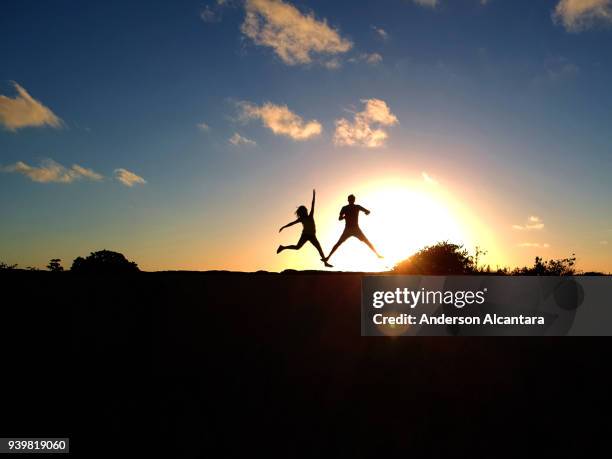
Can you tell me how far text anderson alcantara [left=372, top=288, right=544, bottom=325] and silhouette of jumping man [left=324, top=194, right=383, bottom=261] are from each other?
3.31 m

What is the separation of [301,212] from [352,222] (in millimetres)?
1485

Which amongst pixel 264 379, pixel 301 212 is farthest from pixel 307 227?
pixel 264 379

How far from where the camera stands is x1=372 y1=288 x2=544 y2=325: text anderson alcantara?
8.03 meters

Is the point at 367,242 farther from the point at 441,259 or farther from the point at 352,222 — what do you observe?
the point at 441,259

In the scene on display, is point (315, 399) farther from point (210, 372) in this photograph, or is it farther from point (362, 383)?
point (210, 372)

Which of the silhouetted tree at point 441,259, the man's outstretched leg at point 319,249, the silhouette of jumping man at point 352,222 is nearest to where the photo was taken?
the silhouette of jumping man at point 352,222

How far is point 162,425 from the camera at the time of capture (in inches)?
209

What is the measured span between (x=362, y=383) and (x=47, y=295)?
6521 mm

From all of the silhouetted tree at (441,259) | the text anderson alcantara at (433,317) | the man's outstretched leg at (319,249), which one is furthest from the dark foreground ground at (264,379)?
the silhouetted tree at (441,259)

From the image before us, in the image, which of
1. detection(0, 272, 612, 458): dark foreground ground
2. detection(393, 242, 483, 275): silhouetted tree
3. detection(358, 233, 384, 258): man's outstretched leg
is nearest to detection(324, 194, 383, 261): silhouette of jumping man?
detection(358, 233, 384, 258): man's outstretched leg

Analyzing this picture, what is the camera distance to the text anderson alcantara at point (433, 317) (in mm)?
8031

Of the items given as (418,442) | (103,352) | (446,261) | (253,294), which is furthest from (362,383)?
(446,261)

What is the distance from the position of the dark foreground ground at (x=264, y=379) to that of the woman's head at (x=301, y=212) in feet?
10.9

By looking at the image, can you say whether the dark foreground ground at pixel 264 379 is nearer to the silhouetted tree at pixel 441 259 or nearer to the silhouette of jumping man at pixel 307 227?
the silhouette of jumping man at pixel 307 227
